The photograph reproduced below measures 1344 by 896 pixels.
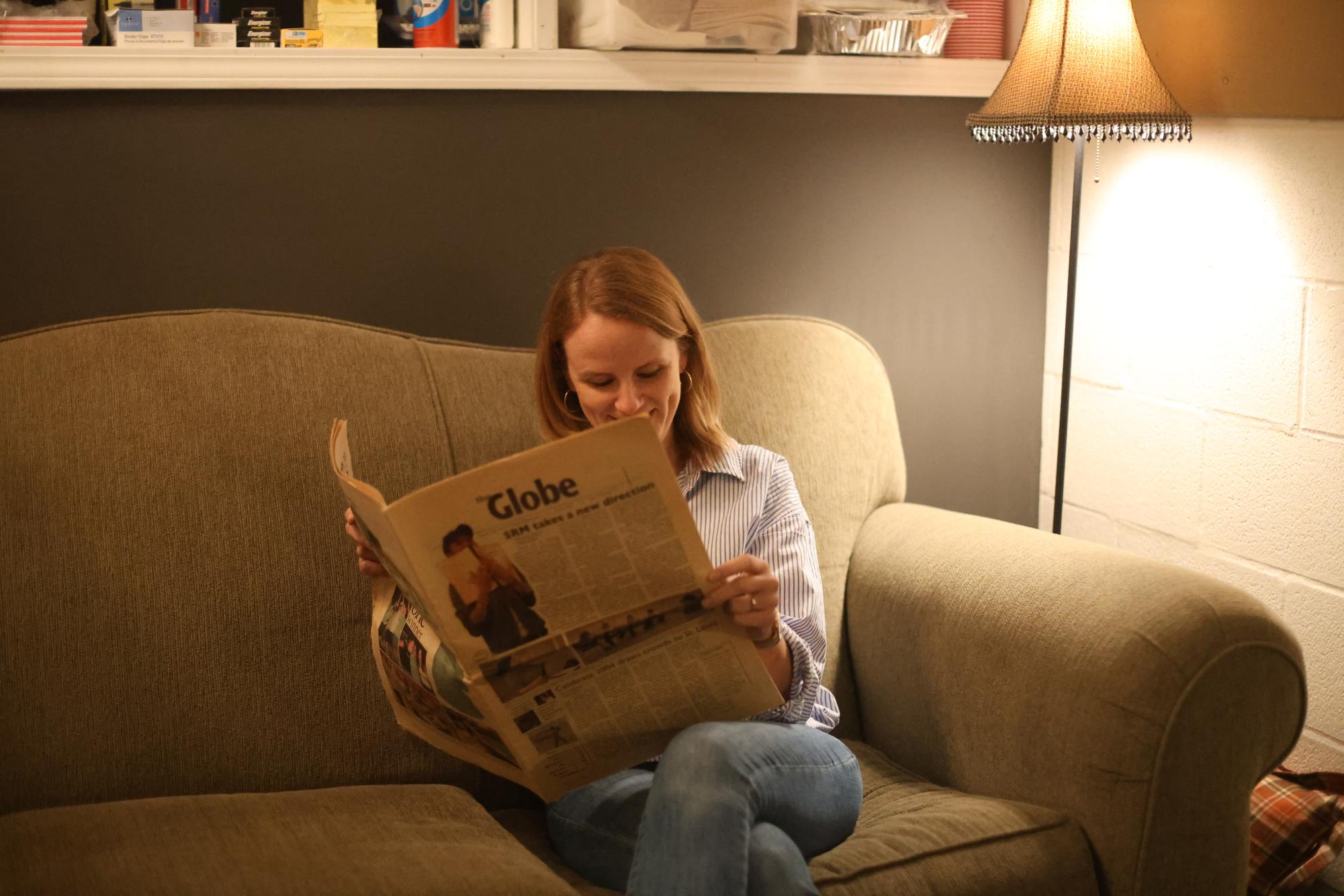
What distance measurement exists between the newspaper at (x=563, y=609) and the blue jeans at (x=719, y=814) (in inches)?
2.2

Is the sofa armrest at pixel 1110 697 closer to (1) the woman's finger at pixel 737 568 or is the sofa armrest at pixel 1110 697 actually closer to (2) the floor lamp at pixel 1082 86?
(1) the woman's finger at pixel 737 568

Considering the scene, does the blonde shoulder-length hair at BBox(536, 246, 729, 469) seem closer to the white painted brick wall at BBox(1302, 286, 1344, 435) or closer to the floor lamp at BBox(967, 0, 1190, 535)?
the floor lamp at BBox(967, 0, 1190, 535)

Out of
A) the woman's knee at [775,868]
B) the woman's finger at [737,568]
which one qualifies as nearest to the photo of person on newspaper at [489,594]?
the woman's finger at [737,568]

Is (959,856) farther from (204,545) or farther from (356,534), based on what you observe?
(204,545)

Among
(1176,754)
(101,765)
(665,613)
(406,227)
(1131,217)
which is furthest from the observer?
(1131,217)

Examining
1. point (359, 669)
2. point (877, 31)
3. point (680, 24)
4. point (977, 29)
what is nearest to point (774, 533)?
point (359, 669)

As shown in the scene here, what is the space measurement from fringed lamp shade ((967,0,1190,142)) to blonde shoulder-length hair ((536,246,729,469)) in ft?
2.17

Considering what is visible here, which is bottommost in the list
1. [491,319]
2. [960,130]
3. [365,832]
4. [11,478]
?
[365,832]

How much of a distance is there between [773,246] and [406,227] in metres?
0.63

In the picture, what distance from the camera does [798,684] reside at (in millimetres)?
1438

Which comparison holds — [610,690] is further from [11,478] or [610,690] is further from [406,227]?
[406,227]

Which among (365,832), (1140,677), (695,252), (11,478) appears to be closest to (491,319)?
(695,252)

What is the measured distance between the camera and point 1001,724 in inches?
60.4

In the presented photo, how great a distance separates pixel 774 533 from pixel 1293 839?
84cm
